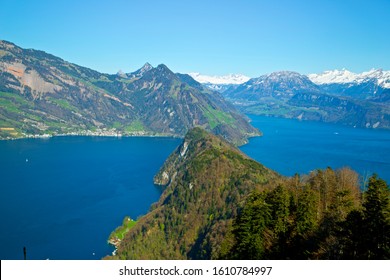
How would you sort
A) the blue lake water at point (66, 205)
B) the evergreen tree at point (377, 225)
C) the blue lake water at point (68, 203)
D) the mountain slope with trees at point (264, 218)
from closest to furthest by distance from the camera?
the evergreen tree at point (377, 225) → the mountain slope with trees at point (264, 218) → the blue lake water at point (66, 205) → the blue lake water at point (68, 203)

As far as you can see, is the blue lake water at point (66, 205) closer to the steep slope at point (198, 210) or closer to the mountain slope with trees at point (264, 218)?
the steep slope at point (198, 210)

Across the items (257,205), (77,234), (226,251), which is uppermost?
(257,205)

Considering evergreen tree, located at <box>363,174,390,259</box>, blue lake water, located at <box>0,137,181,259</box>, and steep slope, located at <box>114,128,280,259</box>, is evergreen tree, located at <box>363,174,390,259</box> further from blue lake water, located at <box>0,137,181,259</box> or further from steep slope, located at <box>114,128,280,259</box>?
blue lake water, located at <box>0,137,181,259</box>

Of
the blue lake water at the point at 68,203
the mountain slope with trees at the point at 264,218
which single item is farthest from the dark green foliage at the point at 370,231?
the blue lake water at the point at 68,203

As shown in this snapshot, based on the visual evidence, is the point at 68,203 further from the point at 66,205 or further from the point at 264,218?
the point at 264,218

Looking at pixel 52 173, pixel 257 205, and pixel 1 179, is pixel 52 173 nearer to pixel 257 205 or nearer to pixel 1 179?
pixel 1 179

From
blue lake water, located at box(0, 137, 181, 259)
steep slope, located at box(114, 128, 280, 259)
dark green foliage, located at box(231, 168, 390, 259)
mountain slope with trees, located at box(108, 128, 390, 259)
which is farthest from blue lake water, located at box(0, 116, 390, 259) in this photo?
dark green foliage, located at box(231, 168, 390, 259)

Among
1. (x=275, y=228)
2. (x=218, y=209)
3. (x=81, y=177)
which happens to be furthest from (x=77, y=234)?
(x=275, y=228)

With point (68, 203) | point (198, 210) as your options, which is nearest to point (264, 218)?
point (198, 210)
